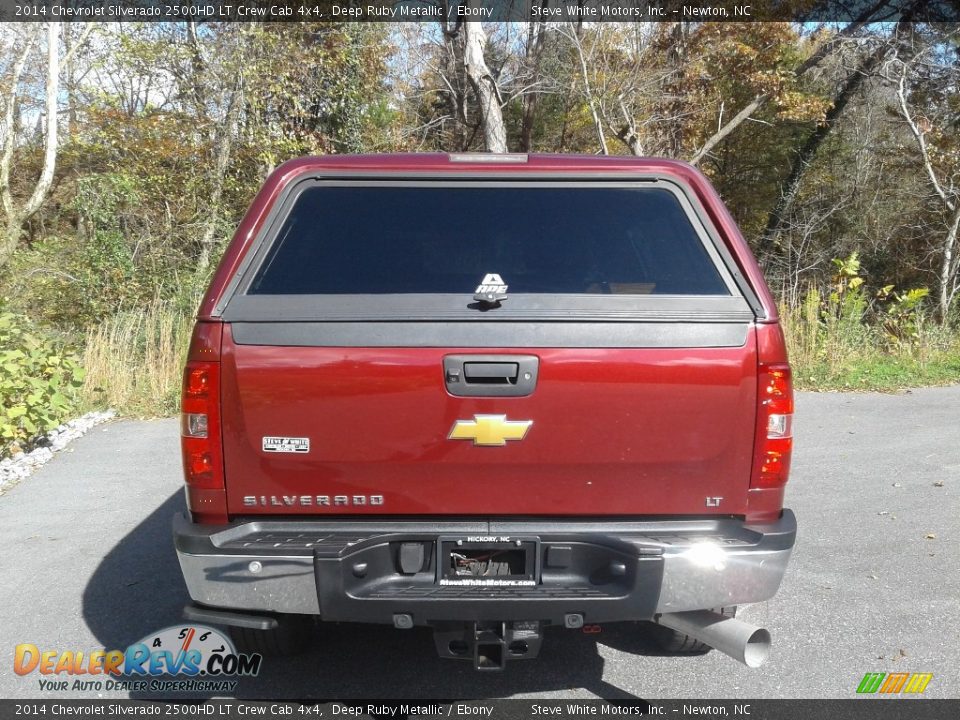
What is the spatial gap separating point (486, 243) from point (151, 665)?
2.28m

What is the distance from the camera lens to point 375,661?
3.42m

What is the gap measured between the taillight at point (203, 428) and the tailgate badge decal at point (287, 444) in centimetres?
17

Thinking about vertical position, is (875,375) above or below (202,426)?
below

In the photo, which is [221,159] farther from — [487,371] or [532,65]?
[487,371]

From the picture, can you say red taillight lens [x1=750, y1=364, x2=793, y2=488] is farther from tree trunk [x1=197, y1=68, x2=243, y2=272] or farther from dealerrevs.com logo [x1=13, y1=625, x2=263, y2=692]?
tree trunk [x1=197, y1=68, x2=243, y2=272]

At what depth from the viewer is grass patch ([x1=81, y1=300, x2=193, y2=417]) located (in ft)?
27.7

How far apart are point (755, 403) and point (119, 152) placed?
14153mm

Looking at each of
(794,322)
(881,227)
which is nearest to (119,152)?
(794,322)

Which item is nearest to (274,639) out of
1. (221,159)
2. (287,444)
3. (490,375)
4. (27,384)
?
(287,444)

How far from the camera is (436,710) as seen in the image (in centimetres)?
305

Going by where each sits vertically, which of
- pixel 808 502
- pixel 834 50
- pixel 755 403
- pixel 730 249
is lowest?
pixel 808 502

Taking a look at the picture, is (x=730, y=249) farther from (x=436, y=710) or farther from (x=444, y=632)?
(x=436, y=710)

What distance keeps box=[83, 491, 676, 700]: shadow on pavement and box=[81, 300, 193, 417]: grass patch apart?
453cm
